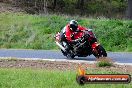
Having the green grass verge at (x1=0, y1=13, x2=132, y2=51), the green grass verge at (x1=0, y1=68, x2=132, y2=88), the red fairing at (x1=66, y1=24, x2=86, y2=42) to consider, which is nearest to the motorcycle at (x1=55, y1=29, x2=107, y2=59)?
the red fairing at (x1=66, y1=24, x2=86, y2=42)

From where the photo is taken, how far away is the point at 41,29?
82.7 ft

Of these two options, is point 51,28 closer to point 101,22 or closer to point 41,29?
point 41,29

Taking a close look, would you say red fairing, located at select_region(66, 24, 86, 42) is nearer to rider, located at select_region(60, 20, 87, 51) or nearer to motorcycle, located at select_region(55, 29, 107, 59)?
rider, located at select_region(60, 20, 87, 51)

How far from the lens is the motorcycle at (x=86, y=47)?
16719 millimetres

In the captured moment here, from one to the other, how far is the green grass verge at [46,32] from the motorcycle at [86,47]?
5.27 m

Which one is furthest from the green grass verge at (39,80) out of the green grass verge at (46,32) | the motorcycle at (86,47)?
the green grass verge at (46,32)

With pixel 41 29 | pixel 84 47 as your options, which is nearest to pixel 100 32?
pixel 41 29

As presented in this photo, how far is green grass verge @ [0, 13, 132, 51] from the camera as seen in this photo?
2289 centimetres

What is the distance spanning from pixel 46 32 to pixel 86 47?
8.05 metres

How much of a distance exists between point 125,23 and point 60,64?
1135 cm

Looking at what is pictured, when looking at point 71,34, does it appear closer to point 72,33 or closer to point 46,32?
point 72,33

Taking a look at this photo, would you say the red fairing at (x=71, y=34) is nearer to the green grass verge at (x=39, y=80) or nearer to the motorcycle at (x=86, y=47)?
the motorcycle at (x=86, y=47)

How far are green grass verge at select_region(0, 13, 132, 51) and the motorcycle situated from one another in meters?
5.27

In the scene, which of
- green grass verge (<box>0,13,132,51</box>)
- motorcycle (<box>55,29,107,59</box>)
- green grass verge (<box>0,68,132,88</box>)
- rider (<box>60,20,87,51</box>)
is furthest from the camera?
green grass verge (<box>0,13,132,51</box>)
